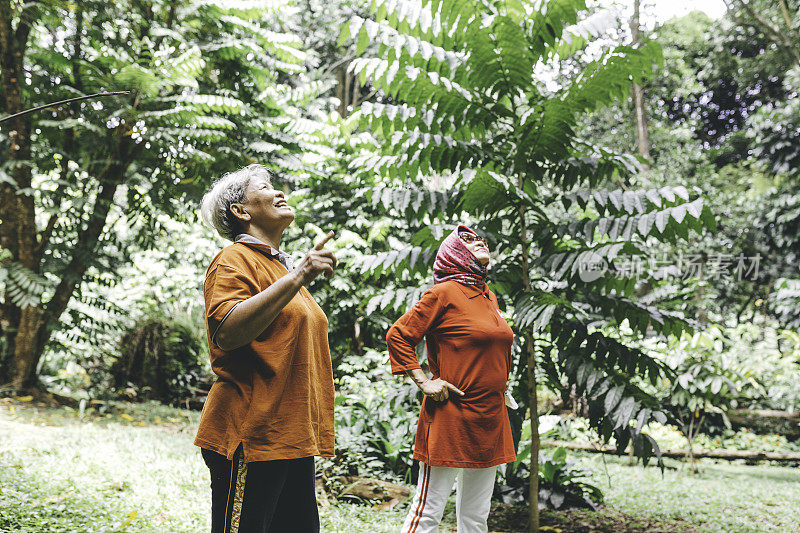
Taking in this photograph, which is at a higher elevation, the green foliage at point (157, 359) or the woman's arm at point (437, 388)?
the woman's arm at point (437, 388)

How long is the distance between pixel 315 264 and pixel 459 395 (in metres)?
1.17

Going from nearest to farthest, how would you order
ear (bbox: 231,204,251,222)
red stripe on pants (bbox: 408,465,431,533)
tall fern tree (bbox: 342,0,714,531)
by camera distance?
ear (bbox: 231,204,251,222)
red stripe on pants (bbox: 408,465,431,533)
tall fern tree (bbox: 342,0,714,531)

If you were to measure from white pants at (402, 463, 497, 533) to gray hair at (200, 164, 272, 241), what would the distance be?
1.39 metres

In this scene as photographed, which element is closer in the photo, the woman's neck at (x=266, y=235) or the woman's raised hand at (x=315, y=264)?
the woman's raised hand at (x=315, y=264)

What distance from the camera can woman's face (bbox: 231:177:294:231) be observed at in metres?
1.83

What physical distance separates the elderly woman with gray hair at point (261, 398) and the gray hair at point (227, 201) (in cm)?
18

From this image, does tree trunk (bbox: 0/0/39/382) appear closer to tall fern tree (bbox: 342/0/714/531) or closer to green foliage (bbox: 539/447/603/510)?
tall fern tree (bbox: 342/0/714/531)

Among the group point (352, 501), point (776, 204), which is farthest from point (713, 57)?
point (352, 501)

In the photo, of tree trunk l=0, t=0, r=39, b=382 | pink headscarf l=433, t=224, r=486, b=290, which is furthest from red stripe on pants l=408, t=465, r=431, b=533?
tree trunk l=0, t=0, r=39, b=382

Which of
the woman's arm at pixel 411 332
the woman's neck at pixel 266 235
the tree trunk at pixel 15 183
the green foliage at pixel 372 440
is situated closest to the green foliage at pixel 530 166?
the woman's arm at pixel 411 332

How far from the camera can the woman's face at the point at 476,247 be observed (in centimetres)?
265

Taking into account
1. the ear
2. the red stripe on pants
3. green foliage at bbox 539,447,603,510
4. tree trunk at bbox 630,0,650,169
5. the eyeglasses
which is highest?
tree trunk at bbox 630,0,650,169

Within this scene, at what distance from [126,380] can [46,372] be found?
1.49 metres

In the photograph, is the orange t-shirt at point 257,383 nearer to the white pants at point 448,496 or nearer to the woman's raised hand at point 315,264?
the woman's raised hand at point 315,264
